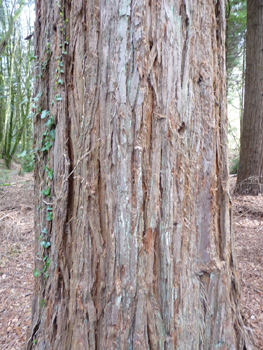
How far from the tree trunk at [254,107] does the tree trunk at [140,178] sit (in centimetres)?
388

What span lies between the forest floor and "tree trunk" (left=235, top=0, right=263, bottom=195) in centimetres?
49

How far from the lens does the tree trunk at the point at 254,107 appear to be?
4.71m

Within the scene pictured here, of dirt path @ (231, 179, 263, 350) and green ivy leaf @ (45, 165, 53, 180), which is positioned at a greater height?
green ivy leaf @ (45, 165, 53, 180)

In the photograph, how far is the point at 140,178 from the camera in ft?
3.76

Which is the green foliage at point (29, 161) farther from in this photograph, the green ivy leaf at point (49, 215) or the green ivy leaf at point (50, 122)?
the green ivy leaf at point (49, 215)

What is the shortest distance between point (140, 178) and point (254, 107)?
4602mm

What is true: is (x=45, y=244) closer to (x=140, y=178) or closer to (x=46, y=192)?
(x=46, y=192)

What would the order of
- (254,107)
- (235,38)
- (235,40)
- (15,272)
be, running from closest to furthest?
1. (15,272)
2. (254,107)
3. (235,38)
4. (235,40)

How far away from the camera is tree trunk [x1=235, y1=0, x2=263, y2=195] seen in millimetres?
4707

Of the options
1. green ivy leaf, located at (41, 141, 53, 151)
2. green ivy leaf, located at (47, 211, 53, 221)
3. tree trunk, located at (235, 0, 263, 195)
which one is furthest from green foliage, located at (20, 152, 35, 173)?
tree trunk, located at (235, 0, 263, 195)

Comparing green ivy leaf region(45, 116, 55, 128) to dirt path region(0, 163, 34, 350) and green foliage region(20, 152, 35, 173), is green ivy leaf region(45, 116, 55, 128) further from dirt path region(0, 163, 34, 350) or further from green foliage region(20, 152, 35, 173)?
dirt path region(0, 163, 34, 350)

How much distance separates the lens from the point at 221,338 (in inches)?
49.8

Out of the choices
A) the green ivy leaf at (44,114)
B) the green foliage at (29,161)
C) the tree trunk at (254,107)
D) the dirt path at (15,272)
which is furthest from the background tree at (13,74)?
the green ivy leaf at (44,114)

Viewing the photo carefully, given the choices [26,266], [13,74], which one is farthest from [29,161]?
[13,74]
